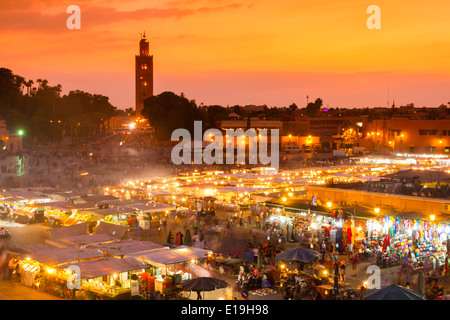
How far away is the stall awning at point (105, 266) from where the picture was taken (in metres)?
13.2

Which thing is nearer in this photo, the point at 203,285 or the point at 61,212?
the point at 203,285

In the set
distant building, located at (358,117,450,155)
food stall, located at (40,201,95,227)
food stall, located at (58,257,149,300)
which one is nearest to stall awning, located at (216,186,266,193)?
food stall, located at (40,201,95,227)

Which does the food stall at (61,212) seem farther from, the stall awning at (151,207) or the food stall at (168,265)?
the food stall at (168,265)

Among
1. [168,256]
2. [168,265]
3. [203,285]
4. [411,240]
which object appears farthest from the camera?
[411,240]

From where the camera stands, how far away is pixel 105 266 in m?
13.6

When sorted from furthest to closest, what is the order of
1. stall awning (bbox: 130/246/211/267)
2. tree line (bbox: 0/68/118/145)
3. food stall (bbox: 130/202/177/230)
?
tree line (bbox: 0/68/118/145)
food stall (bbox: 130/202/177/230)
stall awning (bbox: 130/246/211/267)

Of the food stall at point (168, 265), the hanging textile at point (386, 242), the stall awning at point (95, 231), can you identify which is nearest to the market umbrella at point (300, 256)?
the food stall at point (168, 265)

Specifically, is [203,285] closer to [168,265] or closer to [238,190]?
[168,265]

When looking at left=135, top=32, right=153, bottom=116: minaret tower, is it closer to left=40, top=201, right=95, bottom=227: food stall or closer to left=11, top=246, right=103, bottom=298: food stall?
left=40, top=201, right=95, bottom=227: food stall

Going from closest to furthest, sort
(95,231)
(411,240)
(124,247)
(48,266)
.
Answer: (48,266) → (124,247) → (411,240) → (95,231)

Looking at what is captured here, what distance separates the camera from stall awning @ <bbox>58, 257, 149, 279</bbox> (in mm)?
13180

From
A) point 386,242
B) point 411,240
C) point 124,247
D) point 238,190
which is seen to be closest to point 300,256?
point 386,242

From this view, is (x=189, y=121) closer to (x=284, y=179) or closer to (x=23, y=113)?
(x=23, y=113)

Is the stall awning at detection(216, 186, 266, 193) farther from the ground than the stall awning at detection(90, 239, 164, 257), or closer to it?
farther from the ground
